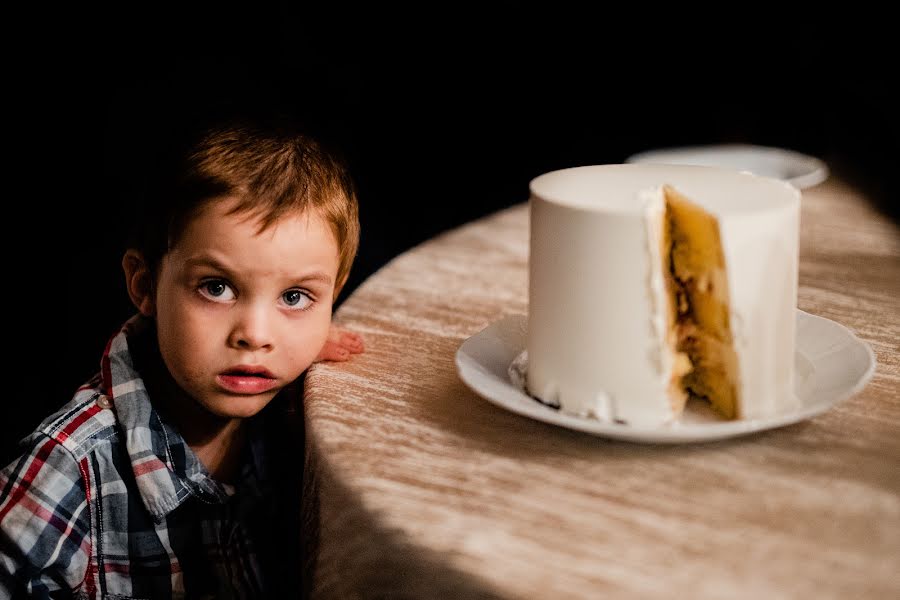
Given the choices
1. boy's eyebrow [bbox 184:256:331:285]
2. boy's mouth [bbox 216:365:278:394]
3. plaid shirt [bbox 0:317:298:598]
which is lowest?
plaid shirt [bbox 0:317:298:598]

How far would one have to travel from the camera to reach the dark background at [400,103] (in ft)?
6.86

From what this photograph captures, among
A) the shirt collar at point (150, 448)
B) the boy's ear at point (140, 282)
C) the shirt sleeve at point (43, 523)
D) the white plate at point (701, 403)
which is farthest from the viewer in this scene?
the boy's ear at point (140, 282)

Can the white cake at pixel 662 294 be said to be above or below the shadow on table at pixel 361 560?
above

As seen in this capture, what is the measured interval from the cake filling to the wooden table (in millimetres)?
57

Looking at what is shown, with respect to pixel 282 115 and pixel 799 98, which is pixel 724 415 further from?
pixel 799 98

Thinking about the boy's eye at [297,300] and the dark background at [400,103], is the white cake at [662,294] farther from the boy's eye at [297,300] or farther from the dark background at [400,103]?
the dark background at [400,103]

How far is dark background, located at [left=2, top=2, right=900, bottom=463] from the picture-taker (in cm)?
209

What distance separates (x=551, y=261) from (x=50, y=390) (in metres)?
1.46

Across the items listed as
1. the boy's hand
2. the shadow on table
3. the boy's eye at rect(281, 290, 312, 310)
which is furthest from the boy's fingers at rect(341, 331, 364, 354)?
the shadow on table

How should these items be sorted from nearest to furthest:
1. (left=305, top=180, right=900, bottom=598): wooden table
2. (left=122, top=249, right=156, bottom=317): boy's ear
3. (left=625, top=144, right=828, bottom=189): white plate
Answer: (left=305, top=180, right=900, bottom=598): wooden table < (left=122, top=249, right=156, bottom=317): boy's ear < (left=625, top=144, right=828, bottom=189): white plate

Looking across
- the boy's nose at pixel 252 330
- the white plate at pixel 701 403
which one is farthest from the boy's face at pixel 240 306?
the white plate at pixel 701 403

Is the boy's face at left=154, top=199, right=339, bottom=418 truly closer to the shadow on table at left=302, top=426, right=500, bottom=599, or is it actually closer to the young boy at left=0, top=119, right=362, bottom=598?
the young boy at left=0, top=119, right=362, bottom=598

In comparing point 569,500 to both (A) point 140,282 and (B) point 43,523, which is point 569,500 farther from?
(A) point 140,282

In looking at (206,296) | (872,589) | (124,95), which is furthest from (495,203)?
(872,589)
